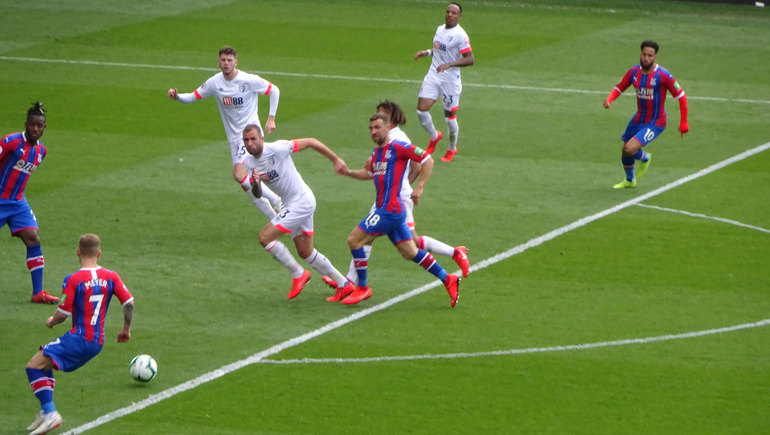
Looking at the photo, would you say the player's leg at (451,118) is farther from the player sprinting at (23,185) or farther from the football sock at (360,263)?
the player sprinting at (23,185)

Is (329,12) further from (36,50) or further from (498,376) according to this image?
(498,376)

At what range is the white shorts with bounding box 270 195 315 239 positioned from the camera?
13711 mm

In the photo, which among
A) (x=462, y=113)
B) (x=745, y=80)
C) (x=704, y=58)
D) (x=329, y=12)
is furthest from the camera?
(x=329, y=12)

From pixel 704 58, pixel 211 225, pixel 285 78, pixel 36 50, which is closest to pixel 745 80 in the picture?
pixel 704 58

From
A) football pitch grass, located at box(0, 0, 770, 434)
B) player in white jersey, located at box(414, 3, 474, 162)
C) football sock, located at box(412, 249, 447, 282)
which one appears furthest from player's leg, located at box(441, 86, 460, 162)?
football sock, located at box(412, 249, 447, 282)

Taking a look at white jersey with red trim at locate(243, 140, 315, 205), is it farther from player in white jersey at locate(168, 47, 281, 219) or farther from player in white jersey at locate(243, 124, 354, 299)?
player in white jersey at locate(168, 47, 281, 219)

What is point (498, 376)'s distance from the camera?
11.7 meters

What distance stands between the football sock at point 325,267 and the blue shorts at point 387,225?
589mm

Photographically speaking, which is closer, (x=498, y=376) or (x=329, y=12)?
(x=498, y=376)

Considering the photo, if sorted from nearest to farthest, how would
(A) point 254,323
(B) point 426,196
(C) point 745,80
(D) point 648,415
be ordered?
1. (D) point 648,415
2. (A) point 254,323
3. (B) point 426,196
4. (C) point 745,80

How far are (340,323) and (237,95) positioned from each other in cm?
451

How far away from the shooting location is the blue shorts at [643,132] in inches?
714

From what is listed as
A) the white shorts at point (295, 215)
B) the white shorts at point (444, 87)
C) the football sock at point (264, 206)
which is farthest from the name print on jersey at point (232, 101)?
the white shorts at point (444, 87)

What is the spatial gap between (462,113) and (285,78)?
4520mm
